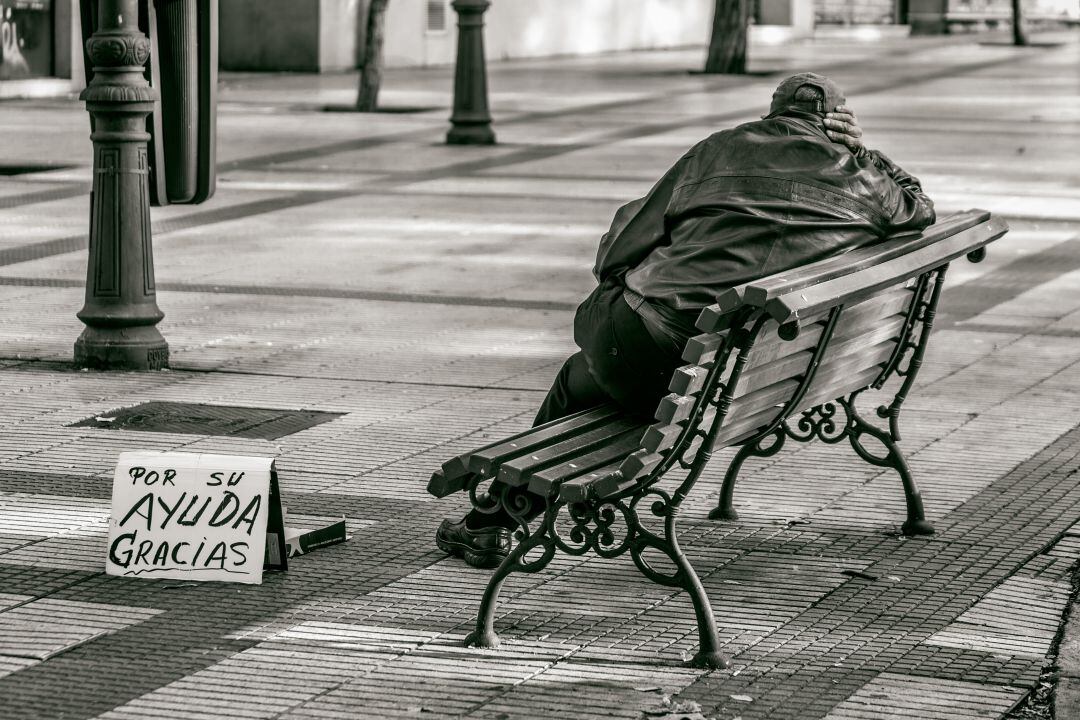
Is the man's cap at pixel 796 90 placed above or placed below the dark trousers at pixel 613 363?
above

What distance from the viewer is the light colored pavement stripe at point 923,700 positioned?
3.98 meters

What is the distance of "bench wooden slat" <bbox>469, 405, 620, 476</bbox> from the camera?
173 inches

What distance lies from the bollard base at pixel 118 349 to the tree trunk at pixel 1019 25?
33.7 m

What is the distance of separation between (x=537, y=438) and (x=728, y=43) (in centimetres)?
2542

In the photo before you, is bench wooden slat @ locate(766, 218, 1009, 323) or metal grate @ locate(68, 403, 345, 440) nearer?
bench wooden slat @ locate(766, 218, 1009, 323)

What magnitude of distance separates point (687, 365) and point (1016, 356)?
158 inches

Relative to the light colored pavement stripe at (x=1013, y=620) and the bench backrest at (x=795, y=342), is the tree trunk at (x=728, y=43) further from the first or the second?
the light colored pavement stripe at (x=1013, y=620)

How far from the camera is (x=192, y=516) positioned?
476 centimetres

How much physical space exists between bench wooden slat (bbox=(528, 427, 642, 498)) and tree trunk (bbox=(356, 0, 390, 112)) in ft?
55.9

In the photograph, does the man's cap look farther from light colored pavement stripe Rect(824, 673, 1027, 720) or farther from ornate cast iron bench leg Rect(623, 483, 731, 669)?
light colored pavement stripe Rect(824, 673, 1027, 720)

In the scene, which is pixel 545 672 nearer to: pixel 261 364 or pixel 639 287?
pixel 639 287

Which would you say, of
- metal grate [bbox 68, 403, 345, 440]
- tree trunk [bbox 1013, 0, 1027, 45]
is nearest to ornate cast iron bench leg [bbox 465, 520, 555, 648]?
metal grate [bbox 68, 403, 345, 440]

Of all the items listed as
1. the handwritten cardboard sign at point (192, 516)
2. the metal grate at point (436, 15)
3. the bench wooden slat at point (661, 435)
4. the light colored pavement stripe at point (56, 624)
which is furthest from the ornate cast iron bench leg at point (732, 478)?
the metal grate at point (436, 15)

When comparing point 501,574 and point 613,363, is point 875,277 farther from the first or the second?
point 501,574
